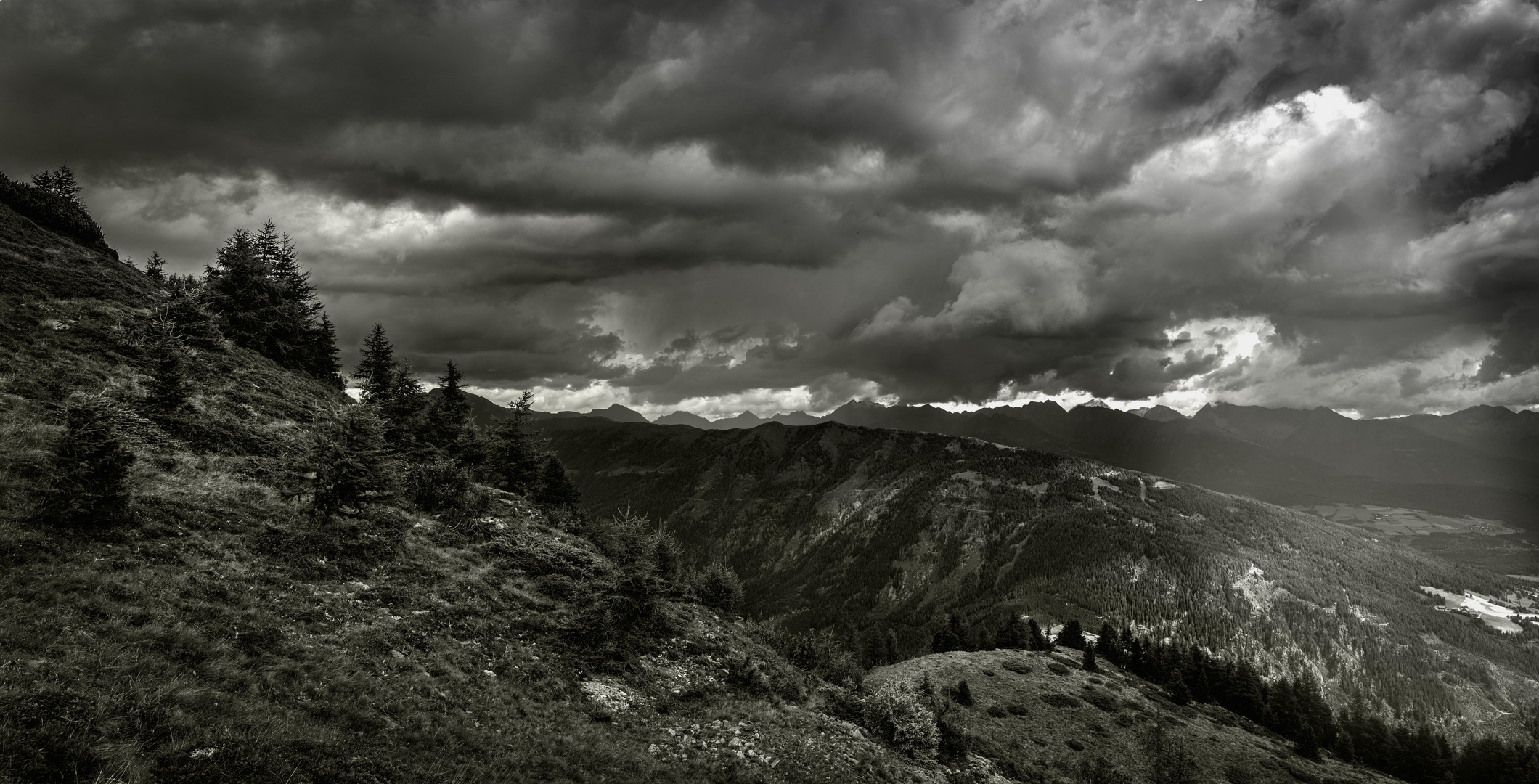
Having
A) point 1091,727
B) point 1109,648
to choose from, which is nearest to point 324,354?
point 1091,727

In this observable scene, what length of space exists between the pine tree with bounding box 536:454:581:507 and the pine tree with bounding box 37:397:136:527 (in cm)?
3627

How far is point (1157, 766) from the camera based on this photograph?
55.5 meters

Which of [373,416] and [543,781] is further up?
[373,416]

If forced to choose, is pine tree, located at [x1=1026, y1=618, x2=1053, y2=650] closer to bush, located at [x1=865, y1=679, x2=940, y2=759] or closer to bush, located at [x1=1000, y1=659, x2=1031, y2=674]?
bush, located at [x1=1000, y1=659, x2=1031, y2=674]

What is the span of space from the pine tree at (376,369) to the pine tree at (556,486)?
671 inches

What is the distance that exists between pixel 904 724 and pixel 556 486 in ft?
138

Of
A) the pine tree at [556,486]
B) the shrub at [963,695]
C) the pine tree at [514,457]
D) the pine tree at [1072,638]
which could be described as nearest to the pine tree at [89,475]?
the pine tree at [514,457]

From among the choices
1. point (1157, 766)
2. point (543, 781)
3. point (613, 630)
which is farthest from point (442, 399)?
point (1157, 766)

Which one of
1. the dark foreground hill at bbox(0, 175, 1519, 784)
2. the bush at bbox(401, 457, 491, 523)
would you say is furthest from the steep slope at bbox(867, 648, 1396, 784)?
the bush at bbox(401, 457, 491, 523)

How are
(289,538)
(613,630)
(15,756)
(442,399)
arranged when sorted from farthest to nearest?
1. (442,399)
2. (613,630)
3. (289,538)
4. (15,756)

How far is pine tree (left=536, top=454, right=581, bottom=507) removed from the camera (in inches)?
2296

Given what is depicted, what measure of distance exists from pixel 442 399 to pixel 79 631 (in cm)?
4589

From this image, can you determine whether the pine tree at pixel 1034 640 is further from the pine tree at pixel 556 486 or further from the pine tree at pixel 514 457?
the pine tree at pixel 514 457

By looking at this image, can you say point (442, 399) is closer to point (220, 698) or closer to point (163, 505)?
point (163, 505)
